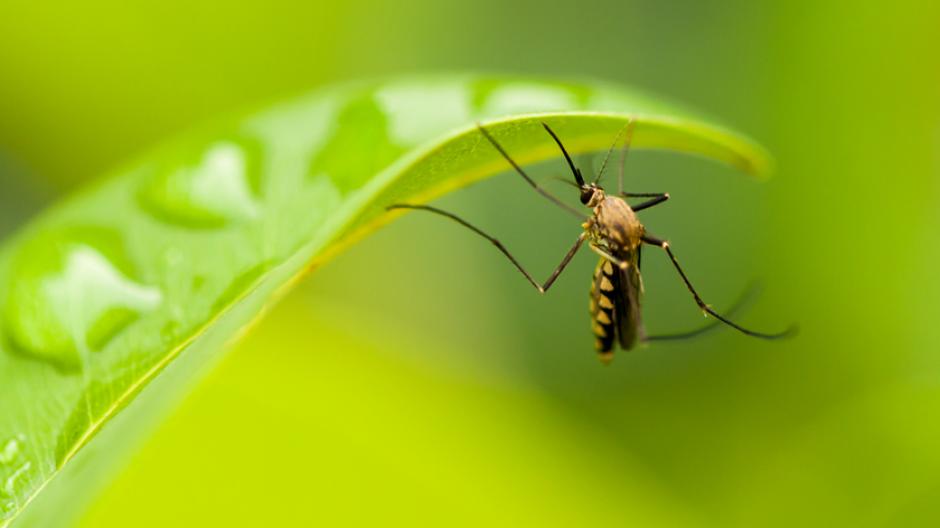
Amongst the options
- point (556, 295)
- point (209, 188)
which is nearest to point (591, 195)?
point (556, 295)

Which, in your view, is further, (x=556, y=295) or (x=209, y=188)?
(x=556, y=295)

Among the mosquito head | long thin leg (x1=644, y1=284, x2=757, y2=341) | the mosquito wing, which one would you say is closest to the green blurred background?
long thin leg (x1=644, y1=284, x2=757, y2=341)

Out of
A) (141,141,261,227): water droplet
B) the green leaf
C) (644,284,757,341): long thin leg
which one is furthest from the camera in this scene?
(644,284,757,341): long thin leg

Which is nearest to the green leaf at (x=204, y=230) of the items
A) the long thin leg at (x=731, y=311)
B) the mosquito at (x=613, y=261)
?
the mosquito at (x=613, y=261)

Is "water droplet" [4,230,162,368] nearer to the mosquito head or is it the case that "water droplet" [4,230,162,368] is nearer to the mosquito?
the mosquito

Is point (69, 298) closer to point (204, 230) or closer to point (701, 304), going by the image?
point (204, 230)

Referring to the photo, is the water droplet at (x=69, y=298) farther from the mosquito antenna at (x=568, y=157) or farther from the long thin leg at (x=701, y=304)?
the long thin leg at (x=701, y=304)

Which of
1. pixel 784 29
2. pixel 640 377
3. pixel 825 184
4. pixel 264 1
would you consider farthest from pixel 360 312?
pixel 784 29
